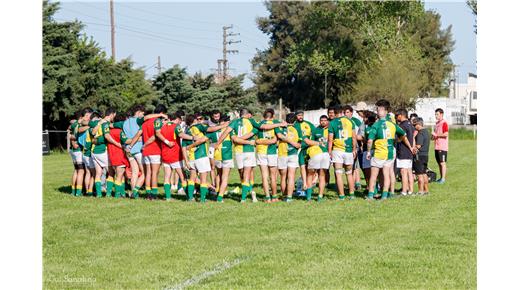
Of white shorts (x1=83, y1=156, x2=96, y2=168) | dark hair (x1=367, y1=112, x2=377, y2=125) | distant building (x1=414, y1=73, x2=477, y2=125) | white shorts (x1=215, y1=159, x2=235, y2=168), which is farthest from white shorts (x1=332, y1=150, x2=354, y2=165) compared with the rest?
distant building (x1=414, y1=73, x2=477, y2=125)

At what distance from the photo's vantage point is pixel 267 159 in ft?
55.1

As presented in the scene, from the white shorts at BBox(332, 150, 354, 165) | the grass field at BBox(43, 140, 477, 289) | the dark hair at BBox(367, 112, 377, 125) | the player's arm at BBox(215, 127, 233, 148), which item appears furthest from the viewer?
the dark hair at BBox(367, 112, 377, 125)

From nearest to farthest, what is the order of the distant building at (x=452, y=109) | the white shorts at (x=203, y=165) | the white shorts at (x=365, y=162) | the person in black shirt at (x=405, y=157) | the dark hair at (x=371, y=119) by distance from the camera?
the white shorts at (x=203, y=165) → the person in black shirt at (x=405, y=157) → the dark hair at (x=371, y=119) → the white shorts at (x=365, y=162) → the distant building at (x=452, y=109)

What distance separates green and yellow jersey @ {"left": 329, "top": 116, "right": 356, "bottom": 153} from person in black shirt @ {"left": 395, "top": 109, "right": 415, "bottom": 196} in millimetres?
1114

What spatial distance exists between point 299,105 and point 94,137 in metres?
66.9

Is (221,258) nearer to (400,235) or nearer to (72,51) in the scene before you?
(400,235)

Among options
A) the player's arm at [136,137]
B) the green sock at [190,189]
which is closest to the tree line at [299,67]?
the player's arm at [136,137]

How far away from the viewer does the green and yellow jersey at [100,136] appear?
17641mm

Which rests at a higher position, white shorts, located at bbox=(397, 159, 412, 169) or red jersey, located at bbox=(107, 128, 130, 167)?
red jersey, located at bbox=(107, 128, 130, 167)

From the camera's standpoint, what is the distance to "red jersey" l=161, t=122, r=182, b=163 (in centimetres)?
1709

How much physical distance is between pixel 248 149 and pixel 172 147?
65.2 inches

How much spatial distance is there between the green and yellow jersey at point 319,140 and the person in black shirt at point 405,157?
1.54 m

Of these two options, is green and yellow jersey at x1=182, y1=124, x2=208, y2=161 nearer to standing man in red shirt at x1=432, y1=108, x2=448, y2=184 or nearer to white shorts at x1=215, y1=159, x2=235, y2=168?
white shorts at x1=215, y1=159, x2=235, y2=168

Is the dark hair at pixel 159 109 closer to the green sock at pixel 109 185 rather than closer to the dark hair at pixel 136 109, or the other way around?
the dark hair at pixel 136 109
